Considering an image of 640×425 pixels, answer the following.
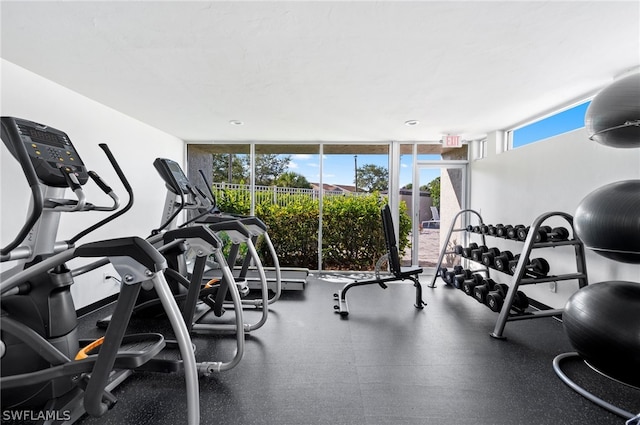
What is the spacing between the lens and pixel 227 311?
3.27 metres

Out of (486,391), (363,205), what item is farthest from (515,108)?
(486,391)

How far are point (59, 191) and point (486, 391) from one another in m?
2.93

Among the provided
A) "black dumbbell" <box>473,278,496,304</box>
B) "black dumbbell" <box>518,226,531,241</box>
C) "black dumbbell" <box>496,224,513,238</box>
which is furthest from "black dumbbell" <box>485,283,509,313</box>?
"black dumbbell" <box>496,224,513,238</box>

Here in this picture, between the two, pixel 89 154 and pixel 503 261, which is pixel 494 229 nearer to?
pixel 503 261

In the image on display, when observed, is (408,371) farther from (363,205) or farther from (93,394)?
(363,205)

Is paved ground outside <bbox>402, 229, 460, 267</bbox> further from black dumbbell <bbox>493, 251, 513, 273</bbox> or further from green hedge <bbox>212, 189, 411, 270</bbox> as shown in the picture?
black dumbbell <bbox>493, 251, 513, 273</bbox>

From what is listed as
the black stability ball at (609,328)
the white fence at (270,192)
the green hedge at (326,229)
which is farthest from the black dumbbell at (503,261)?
the white fence at (270,192)

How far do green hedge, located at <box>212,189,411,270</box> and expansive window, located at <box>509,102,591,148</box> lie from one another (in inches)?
85.9

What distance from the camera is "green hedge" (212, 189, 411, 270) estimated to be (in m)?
5.27

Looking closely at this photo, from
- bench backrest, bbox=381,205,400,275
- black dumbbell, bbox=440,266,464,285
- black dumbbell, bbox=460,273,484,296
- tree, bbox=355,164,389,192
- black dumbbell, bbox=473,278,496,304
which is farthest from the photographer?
tree, bbox=355,164,389,192

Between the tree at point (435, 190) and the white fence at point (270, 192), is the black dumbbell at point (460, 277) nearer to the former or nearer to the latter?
the tree at point (435, 190)

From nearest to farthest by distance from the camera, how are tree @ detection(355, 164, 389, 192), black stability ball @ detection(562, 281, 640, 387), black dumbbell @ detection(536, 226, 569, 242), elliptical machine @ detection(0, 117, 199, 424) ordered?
elliptical machine @ detection(0, 117, 199, 424) → black stability ball @ detection(562, 281, 640, 387) → black dumbbell @ detection(536, 226, 569, 242) → tree @ detection(355, 164, 389, 192)

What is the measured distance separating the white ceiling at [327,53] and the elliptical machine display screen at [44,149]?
0.70 metres

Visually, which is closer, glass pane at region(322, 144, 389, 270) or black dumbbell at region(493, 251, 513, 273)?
black dumbbell at region(493, 251, 513, 273)
